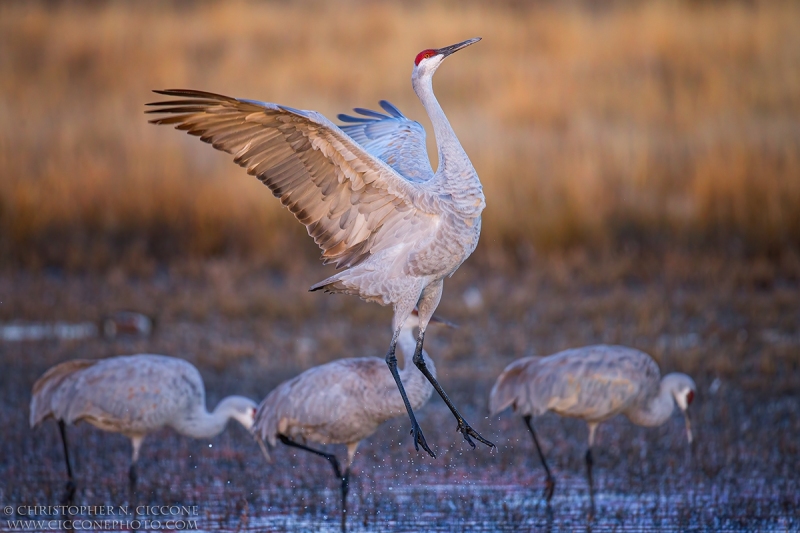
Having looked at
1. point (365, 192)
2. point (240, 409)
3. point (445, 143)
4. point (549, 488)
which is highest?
point (445, 143)

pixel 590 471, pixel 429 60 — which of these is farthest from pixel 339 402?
pixel 429 60

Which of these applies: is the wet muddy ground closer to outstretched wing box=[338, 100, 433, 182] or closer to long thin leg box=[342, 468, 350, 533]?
long thin leg box=[342, 468, 350, 533]

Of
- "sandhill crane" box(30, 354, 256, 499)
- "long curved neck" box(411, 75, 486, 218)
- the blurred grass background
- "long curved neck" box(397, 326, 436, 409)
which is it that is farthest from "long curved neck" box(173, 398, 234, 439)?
the blurred grass background

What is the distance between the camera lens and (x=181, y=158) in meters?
11.9

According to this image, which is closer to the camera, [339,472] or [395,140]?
[339,472]

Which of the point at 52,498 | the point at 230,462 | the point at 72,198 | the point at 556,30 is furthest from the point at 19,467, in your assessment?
the point at 556,30

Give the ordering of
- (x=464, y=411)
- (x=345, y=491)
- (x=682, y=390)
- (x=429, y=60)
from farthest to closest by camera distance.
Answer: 1. (x=464, y=411)
2. (x=682, y=390)
3. (x=345, y=491)
4. (x=429, y=60)

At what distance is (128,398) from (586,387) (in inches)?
93.8

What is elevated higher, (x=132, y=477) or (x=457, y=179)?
(x=457, y=179)

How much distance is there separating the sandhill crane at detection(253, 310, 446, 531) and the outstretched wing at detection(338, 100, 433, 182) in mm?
897

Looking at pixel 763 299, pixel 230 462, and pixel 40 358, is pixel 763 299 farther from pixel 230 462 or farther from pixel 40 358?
pixel 40 358

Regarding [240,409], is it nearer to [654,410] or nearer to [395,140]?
[395,140]

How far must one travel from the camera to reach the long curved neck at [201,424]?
621cm

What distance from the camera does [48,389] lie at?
6027mm
